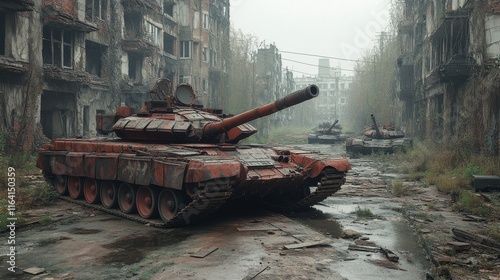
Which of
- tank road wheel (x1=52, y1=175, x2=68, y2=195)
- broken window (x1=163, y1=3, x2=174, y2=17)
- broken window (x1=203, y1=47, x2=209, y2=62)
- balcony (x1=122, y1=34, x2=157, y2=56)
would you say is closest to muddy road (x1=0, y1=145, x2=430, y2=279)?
tank road wheel (x1=52, y1=175, x2=68, y2=195)

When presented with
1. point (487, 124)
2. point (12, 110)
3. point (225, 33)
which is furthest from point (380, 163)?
point (225, 33)

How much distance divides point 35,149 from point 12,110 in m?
1.89

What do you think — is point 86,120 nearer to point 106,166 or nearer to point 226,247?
point 106,166

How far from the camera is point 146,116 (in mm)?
10289

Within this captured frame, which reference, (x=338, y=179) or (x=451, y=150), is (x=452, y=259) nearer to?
(x=338, y=179)

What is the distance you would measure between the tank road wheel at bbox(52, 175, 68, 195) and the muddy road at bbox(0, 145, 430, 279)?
1629 mm

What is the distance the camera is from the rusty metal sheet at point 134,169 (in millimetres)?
8484

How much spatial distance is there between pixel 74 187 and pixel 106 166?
2.22m

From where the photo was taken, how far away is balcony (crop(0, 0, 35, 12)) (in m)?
16.7

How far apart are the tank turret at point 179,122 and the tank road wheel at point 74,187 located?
139cm

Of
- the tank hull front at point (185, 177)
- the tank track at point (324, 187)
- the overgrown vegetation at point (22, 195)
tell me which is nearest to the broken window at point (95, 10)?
the overgrown vegetation at point (22, 195)

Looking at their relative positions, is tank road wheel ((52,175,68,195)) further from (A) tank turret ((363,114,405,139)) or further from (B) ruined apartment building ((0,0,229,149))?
(A) tank turret ((363,114,405,139))

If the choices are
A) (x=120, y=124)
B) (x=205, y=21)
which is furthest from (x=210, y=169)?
(x=205, y=21)

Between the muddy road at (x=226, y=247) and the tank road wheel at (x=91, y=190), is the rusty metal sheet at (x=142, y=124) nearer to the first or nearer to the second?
the tank road wheel at (x=91, y=190)
